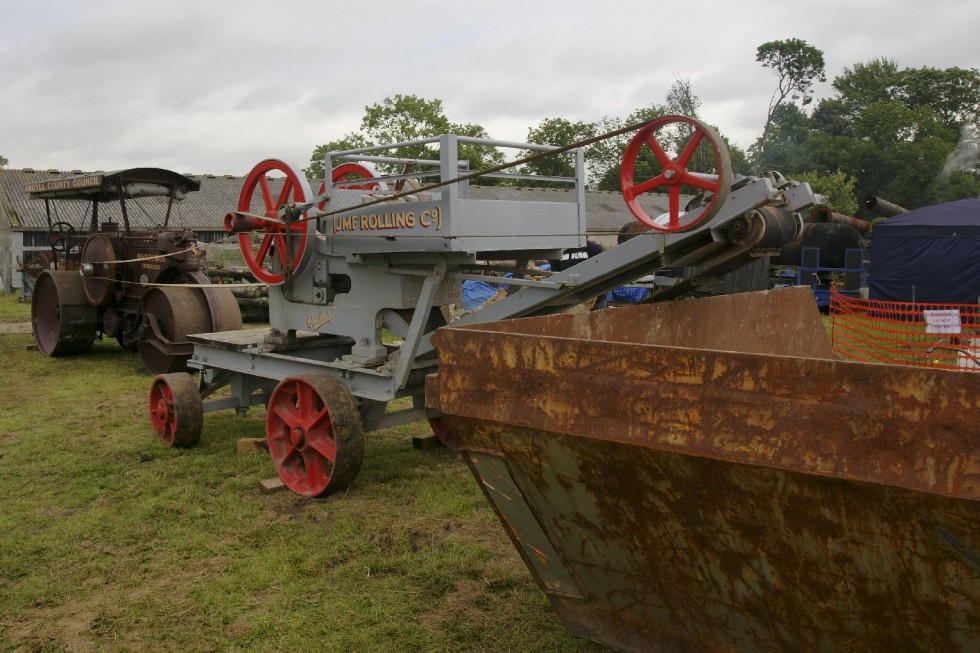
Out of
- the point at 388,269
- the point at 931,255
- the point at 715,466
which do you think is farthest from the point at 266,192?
the point at 931,255

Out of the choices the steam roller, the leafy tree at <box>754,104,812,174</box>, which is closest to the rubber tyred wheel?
the steam roller

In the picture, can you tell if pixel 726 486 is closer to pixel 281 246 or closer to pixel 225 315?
pixel 281 246

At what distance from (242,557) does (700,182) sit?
301 centimetres

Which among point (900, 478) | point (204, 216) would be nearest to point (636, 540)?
point (900, 478)

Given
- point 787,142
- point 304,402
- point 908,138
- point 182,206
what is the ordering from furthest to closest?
point 787,142
point 908,138
point 182,206
point 304,402

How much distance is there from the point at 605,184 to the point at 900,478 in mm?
47547

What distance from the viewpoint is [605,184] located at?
48.0m

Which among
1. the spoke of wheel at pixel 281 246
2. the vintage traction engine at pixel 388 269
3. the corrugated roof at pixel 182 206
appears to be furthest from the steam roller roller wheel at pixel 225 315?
the corrugated roof at pixel 182 206

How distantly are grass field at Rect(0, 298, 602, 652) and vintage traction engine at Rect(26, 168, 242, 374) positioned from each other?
295cm

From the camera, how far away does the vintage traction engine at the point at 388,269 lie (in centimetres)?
388

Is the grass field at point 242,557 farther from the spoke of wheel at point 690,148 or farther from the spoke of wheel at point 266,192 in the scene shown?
the spoke of wheel at point 690,148

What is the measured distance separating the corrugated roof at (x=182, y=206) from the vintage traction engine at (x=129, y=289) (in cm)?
1161

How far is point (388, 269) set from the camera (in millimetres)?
5172

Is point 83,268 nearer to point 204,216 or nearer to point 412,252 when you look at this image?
point 412,252
